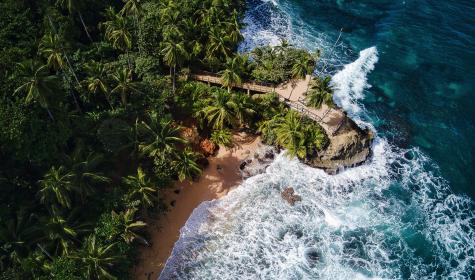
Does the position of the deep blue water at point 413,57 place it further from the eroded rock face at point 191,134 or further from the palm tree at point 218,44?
the eroded rock face at point 191,134

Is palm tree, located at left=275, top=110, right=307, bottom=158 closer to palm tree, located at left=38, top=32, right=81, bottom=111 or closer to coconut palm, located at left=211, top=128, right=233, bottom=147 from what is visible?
coconut palm, located at left=211, top=128, right=233, bottom=147

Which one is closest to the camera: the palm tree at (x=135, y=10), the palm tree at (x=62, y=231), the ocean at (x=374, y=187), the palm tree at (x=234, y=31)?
the palm tree at (x=62, y=231)

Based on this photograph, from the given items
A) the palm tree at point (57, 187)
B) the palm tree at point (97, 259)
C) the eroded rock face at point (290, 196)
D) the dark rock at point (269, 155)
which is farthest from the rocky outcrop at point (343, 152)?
the palm tree at point (57, 187)

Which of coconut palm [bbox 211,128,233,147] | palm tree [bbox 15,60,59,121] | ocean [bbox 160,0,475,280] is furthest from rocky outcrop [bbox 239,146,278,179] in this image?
palm tree [bbox 15,60,59,121]

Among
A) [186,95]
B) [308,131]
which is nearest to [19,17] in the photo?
[186,95]

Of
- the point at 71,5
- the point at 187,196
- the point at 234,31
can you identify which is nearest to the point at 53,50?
the point at 71,5

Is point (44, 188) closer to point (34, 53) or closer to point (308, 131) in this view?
point (34, 53)
